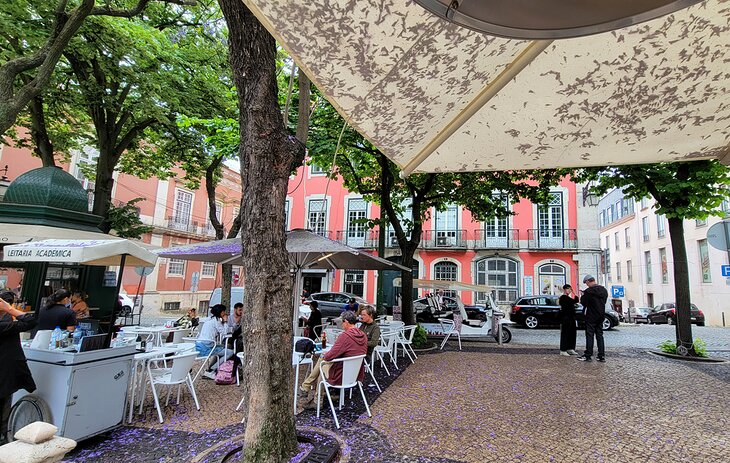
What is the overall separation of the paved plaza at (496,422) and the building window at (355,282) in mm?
19823

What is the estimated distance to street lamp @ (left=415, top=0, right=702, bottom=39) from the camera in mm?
1085

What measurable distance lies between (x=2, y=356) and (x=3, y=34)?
8920 millimetres

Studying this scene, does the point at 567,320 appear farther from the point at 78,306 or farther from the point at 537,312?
the point at 78,306

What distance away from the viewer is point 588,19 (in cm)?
116

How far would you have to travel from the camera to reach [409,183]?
11273 millimetres

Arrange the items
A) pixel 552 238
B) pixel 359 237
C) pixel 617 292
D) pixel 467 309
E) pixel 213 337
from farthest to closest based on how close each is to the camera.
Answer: pixel 359 237 < pixel 552 238 < pixel 617 292 < pixel 467 309 < pixel 213 337

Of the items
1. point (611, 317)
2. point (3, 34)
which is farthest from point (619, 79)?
point (611, 317)

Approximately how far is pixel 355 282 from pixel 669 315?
18.5 meters

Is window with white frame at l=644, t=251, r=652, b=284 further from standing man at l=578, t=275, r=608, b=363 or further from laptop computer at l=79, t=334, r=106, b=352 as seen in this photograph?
laptop computer at l=79, t=334, r=106, b=352

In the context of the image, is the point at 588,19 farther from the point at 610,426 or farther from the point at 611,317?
the point at 611,317

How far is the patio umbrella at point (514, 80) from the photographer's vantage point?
1.56 m

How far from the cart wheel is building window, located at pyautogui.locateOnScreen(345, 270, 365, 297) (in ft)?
75.9

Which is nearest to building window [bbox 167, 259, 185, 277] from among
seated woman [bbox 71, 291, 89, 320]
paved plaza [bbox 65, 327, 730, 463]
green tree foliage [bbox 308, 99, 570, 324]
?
green tree foliage [bbox 308, 99, 570, 324]

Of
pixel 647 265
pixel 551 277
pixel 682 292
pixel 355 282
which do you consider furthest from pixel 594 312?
pixel 647 265
